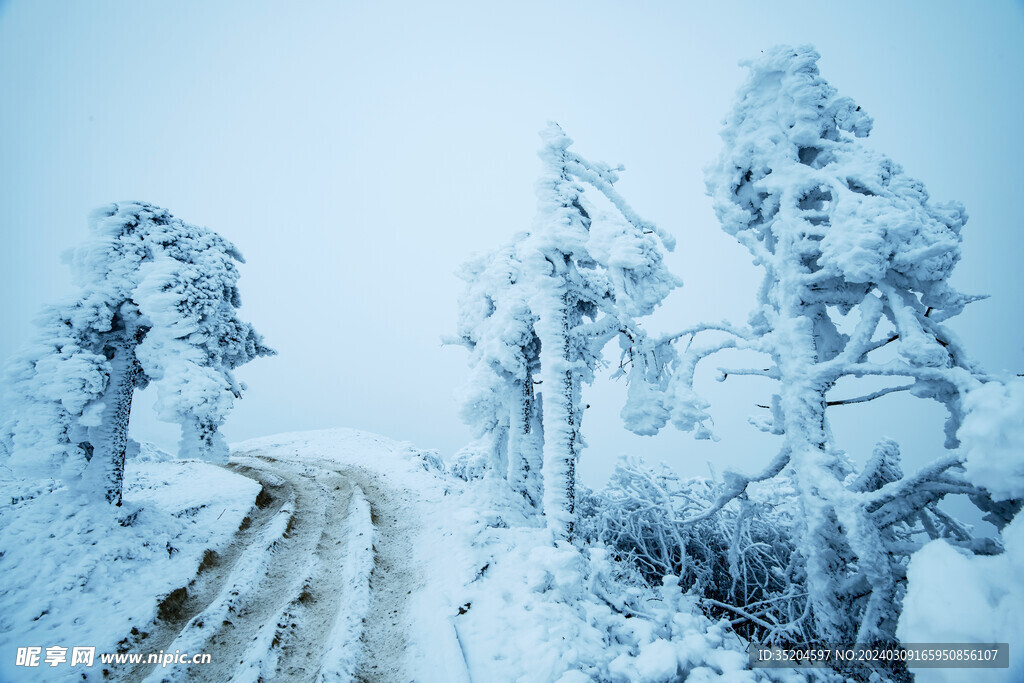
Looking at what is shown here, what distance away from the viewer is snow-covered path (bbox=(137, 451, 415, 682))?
4465 millimetres

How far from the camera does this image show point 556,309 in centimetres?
811

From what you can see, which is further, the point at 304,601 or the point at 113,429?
the point at 113,429

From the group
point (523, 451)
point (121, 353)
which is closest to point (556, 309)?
point (523, 451)

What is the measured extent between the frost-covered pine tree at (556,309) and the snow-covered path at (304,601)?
332cm

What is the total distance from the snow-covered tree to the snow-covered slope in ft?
6.02

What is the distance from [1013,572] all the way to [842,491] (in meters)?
2.30

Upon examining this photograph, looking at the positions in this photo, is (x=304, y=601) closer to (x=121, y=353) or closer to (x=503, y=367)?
(x=503, y=367)

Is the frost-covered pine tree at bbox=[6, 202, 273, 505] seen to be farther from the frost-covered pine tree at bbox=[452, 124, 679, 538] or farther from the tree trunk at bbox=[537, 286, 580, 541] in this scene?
the tree trunk at bbox=[537, 286, 580, 541]

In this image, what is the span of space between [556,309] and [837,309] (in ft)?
16.0

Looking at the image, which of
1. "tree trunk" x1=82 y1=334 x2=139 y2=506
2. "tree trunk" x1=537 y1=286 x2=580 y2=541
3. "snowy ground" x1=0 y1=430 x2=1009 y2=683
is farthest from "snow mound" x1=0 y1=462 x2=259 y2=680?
"tree trunk" x1=537 y1=286 x2=580 y2=541

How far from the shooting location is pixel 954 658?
2564 mm

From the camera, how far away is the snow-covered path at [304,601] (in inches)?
176

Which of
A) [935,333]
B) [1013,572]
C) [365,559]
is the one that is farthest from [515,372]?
[1013,572]

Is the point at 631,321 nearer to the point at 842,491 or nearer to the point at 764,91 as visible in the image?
the point at 842,491
